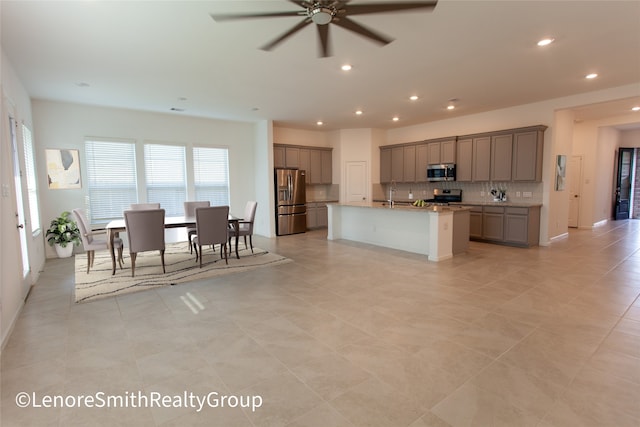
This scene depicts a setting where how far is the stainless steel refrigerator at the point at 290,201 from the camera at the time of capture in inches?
313

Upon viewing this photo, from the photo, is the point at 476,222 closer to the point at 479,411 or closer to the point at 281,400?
the point at 479,411

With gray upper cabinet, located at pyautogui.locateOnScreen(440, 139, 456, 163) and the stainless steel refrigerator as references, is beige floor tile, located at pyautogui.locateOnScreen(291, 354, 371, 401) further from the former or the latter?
gray upper cabinet, located at pyautogui.locateOnScreen(440, 139, 456, 163)

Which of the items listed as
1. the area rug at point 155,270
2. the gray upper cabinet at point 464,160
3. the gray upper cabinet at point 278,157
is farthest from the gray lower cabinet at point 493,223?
the gray upper cabinet at point 278,157

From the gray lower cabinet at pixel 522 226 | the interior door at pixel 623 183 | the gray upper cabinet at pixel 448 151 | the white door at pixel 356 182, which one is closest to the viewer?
the gray lower cabinet at pixel 522 226

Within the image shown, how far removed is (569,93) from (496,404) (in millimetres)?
6092

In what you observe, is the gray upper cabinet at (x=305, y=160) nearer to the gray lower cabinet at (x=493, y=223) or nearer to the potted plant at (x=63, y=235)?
the gray lower cabinet at (x=493, y=223)

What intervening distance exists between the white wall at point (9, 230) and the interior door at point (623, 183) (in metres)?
13.8

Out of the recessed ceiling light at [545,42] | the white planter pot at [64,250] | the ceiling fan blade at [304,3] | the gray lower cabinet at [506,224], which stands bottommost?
the white planter pot at [64,250]

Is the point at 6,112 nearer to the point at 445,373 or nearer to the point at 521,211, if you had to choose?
the point at 445,373

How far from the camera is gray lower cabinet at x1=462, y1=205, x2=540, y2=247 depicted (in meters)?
6.06

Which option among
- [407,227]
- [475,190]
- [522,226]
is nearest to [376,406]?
[407,227]

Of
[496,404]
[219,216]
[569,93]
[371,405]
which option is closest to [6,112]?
[219,216]

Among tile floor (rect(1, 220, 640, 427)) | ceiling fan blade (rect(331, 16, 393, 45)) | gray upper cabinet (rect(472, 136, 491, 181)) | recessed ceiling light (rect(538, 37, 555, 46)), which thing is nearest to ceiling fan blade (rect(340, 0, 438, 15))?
ceiling fan blade (rect(331, 16, 393, 45))

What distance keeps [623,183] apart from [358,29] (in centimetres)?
1146
